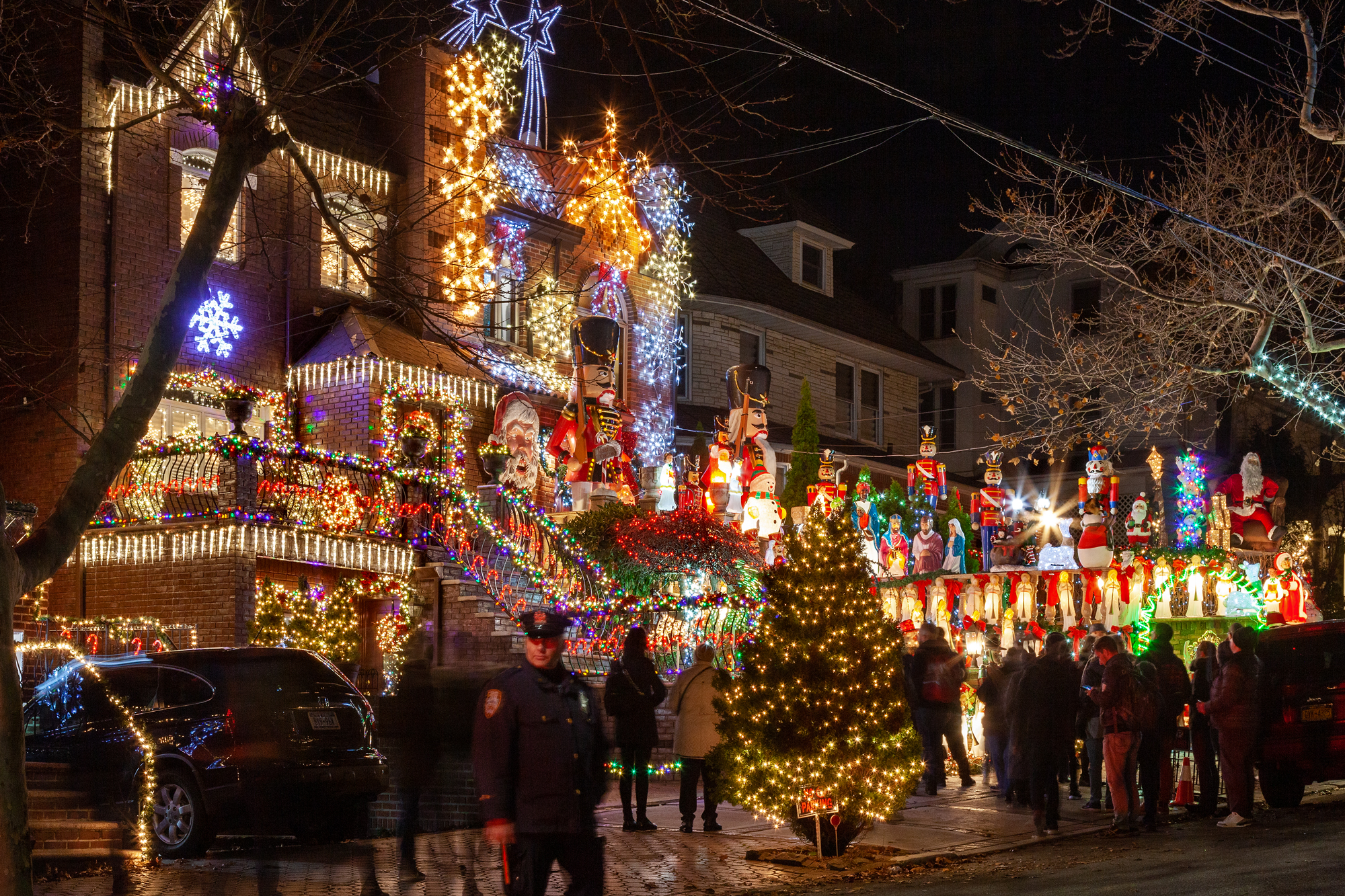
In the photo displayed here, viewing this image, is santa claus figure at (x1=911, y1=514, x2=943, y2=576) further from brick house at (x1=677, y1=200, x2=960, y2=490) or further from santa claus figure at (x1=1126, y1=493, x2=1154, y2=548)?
brick house at (x1=677, y1=200, x2=960, y2=490)

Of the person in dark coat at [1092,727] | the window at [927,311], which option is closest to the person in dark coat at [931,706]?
the person in dark coat at [1092,727]

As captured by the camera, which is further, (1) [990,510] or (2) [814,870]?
(1) [990,510]

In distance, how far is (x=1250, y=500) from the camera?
22.9 metres

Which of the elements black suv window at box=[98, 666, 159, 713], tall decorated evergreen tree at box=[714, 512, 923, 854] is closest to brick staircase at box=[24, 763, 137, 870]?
black suv window at box=[98, 666, 159, 713]

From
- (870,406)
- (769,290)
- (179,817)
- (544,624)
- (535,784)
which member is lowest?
(179,817)

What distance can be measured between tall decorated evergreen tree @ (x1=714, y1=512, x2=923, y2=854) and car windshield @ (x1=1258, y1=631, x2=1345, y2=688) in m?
4.86

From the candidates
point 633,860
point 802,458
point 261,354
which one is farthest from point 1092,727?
point 802,458

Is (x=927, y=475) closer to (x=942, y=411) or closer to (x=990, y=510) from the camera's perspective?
(x=990, y=510)

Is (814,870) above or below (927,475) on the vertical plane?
below

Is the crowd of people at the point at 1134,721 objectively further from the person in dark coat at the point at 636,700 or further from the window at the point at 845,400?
the window at the point at 845,400

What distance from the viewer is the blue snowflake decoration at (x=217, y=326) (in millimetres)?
19781

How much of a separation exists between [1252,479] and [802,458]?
11.6 meters

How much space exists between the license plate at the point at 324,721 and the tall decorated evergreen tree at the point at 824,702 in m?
3.42

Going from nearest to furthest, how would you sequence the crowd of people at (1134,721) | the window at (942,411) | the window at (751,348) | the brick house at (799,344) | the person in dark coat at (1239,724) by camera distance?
the crowd of people at (1134,721)
the person in dark coat at (1239,724)
the brick house at (799,344)
the window at (751,348)
the window at (942,411)
